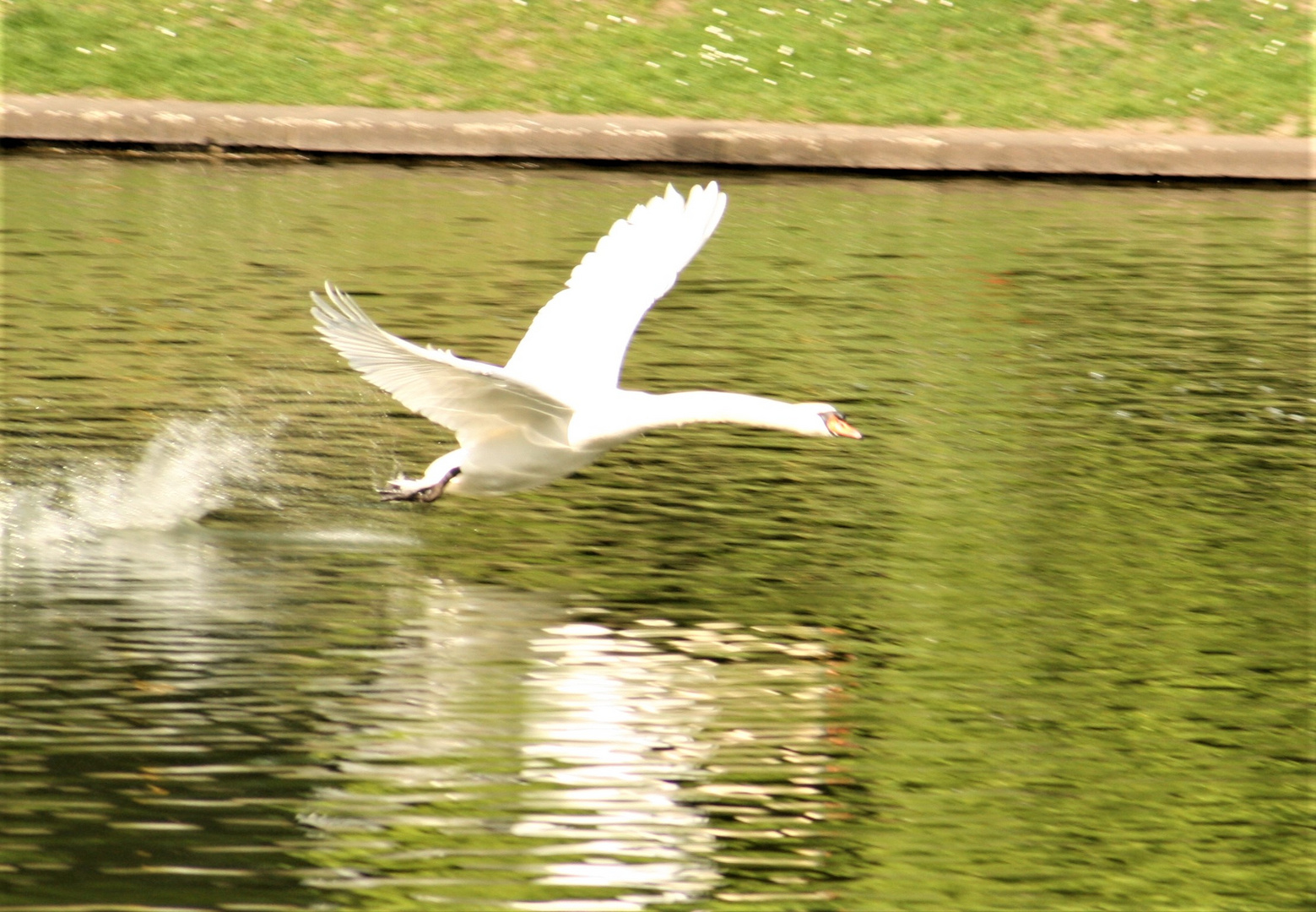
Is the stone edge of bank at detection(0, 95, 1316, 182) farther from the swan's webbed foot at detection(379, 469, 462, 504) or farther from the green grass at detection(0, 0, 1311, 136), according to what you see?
the swan's webbed foot at detection(379, 469, 462, 504)

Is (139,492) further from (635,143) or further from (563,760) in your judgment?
(635,143)

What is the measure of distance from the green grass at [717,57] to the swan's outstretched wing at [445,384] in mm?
10727

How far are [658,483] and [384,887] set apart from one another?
4.17 m

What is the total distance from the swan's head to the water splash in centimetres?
264

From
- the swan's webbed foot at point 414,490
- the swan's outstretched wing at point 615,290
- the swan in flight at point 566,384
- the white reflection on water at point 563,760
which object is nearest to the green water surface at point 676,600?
the white reflection on water at point 563,760

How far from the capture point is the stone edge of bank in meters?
16.9

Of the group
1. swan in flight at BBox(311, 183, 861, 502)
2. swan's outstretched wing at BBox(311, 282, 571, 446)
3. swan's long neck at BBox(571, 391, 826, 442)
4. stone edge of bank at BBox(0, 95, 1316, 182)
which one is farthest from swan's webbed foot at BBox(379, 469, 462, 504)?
stone edge of bank at BBox(0, 95, 1316, 182)

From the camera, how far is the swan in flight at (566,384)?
674cm

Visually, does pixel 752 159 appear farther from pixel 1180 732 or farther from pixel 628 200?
A: pixel 1180 732

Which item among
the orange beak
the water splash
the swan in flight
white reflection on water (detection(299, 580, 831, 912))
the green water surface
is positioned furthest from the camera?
the water splash

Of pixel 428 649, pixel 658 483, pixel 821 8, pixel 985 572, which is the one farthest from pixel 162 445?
pixel 821 8

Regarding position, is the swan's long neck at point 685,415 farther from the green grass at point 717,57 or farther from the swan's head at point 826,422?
the green grass at point 717,57

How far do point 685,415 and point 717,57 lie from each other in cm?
1220

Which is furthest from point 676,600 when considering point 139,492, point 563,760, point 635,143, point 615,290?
point 635,143
